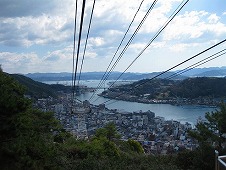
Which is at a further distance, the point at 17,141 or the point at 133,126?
the point at 133,126

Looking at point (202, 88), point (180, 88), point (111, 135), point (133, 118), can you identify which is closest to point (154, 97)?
point (180, 88)

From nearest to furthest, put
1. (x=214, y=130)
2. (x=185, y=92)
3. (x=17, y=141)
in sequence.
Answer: (x=17, y=141) → (x=214, y=130) → (x=185, y=92)

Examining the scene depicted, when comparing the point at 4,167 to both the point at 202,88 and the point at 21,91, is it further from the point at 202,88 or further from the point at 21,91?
the point at 202,88

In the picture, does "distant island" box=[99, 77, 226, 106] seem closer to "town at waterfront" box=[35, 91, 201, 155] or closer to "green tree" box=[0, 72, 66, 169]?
"town at waterfront" box=[35, 91, 201, 155]

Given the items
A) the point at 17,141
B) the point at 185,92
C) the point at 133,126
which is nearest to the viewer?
the point at 17,141

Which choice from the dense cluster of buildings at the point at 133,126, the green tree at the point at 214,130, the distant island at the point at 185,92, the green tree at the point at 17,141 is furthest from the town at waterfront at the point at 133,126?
the green tree at the point at 17,141

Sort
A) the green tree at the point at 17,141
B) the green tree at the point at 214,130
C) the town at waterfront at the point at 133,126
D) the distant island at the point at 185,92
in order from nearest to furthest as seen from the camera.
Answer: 1. the green tree at the point at 17,141
2. the green tree at the point at 214,130
3. the town at waterfront at the point at 133,126
4. the distant island at the point at 185,92

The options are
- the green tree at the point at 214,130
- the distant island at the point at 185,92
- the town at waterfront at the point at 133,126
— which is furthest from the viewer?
the distant island at the point at 185,92

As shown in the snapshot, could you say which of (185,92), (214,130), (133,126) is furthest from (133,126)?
(214,130)

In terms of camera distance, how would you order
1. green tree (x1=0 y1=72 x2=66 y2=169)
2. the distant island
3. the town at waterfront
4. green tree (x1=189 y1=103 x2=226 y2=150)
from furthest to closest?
the distant island < the town at waterfront < green tree (x1=189 y1=103 x2=226 y2=150) < green tree (x1=0 y1=72 x2=66 y2=169)

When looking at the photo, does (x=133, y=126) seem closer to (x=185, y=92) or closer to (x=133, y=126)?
(x=133, y=126)

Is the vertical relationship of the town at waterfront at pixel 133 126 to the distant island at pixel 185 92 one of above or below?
below

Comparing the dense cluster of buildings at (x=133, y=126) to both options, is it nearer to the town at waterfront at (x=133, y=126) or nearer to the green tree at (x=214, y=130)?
the town at waterfront at (x=133, y=126)

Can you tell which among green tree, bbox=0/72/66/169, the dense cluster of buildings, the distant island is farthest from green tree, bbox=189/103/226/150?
the distant island
